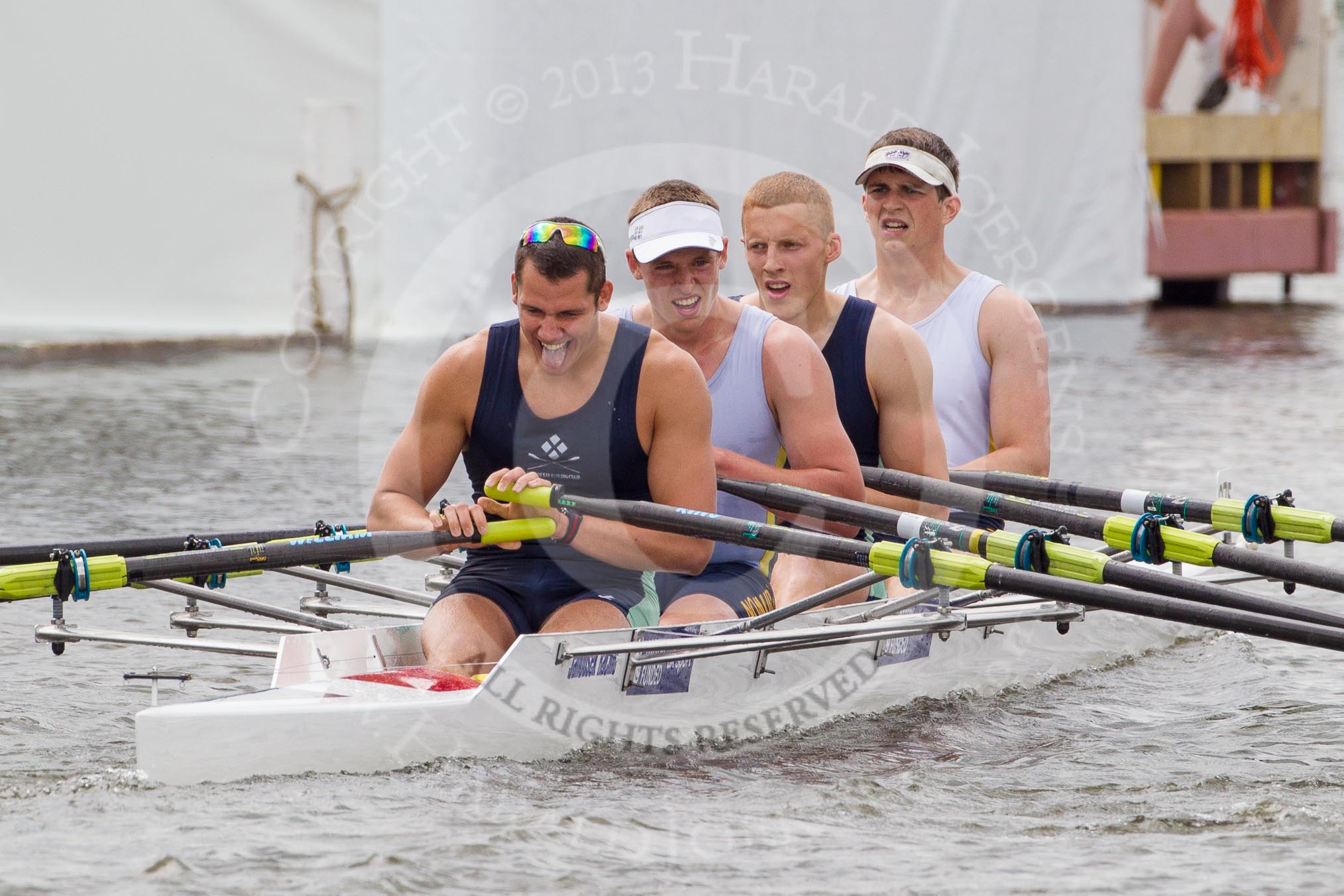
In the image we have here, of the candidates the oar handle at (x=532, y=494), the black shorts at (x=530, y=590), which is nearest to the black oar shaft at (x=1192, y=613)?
the black shorts at (x=530, y=590)

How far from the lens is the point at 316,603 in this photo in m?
5.27

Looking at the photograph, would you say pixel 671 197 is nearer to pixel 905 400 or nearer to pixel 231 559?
pixel 905 400

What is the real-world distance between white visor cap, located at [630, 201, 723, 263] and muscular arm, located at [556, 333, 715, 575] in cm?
35

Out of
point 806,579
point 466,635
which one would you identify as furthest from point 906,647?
point 466,635

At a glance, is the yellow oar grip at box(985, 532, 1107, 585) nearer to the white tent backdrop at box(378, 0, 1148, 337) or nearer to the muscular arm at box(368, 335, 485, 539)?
the muscular arm at box(368, 335, 485, 539)

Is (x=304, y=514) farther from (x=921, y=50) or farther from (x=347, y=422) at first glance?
(x=921, y=50)

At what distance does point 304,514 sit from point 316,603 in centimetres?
239

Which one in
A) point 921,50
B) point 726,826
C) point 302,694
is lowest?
point 726,826

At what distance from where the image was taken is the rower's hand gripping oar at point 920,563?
394cm

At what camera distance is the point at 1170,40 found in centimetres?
1783

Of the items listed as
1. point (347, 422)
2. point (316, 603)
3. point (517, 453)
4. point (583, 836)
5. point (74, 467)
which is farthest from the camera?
point (347, 422)

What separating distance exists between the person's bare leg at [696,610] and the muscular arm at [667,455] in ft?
0.48

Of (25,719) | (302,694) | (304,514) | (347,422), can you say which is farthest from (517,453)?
(347,422)

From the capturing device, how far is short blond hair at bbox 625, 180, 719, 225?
4.62 metres
